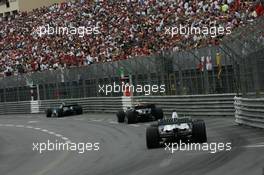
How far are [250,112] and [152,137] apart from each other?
428 centimetres

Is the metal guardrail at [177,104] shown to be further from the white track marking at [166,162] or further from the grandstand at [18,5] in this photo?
the grandstand at [18,5]

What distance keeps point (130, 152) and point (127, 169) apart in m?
3.25

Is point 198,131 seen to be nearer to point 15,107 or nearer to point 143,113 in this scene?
point 143,113

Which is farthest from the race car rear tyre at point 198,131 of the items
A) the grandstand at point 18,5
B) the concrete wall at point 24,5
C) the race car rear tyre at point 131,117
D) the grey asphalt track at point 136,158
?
the grandstand at point 18,5

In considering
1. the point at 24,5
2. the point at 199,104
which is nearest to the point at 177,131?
the point at 199,104

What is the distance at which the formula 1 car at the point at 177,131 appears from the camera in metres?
15.5

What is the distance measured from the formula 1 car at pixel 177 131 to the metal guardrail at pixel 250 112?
2592mm

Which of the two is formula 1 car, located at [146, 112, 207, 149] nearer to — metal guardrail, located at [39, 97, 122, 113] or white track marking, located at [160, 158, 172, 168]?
white track marking, located at [160, 158, 172, 168]

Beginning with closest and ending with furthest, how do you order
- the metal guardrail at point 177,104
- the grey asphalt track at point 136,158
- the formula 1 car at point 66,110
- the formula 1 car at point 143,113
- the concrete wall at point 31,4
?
the grey asphalt track at point 136,158, the metal guardrail at point 177,104, the formula 1 car at point 143,113, the formula 1 car at point 66,110, the concrete wall at point 31,4

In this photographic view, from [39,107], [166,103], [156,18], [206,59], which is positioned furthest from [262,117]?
[39,107]

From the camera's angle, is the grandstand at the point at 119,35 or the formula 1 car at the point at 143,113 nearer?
the formula 1 car at the point at 143,113

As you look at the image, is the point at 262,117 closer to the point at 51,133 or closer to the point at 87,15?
the point at 51,133

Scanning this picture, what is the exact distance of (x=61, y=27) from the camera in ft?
164

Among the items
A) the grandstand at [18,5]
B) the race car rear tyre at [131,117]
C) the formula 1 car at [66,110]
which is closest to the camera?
the race car rear tyre at [131,117]
